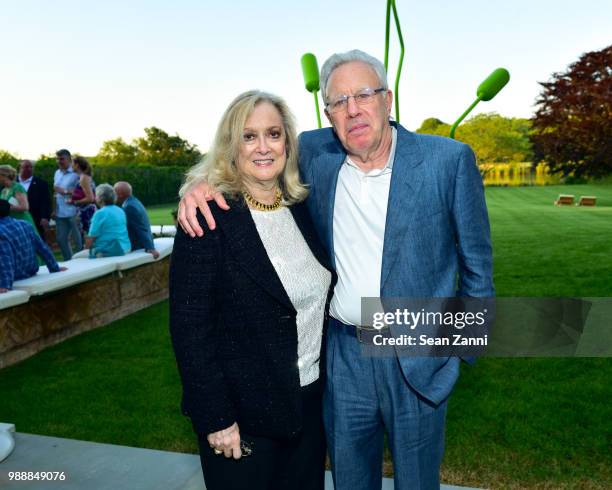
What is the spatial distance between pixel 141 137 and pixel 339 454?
79.3 metres

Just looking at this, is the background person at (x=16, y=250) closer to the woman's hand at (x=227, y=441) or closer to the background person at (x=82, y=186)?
the background person at (x=82, y=186)

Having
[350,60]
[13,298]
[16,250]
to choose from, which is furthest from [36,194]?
[350,60]

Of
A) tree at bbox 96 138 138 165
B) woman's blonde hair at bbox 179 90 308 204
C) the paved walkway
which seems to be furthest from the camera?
tree at bbox 96 138 138 165

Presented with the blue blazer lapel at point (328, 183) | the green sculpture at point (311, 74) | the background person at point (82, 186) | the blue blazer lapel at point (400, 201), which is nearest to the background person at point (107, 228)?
the background person at point (82, 186)

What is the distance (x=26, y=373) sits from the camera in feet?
18.0

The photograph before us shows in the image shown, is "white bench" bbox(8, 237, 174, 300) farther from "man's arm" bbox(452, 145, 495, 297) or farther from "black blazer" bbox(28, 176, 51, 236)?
"man's arm" bbox(452, 145, 495, 297)

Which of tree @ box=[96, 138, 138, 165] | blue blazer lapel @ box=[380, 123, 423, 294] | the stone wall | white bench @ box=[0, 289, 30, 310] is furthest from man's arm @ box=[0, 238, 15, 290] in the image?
tree @ box=[96, 138, 138, 165]

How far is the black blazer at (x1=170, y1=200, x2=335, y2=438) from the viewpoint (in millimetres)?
1882

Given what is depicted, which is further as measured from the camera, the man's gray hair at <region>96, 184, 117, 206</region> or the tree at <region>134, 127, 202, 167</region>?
the tree at <region>134, 127, 202, 167</region>

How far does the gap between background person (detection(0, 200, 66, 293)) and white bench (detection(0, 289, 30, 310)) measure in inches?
5.2

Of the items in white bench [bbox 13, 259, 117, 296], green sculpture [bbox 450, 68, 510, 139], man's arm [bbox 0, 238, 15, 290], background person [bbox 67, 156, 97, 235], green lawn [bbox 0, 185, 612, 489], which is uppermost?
green sculpture [bbox 450, 68, 510, 139]

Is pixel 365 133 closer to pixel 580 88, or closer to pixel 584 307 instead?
pixel 584 307

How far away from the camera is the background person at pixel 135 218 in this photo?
316 inches

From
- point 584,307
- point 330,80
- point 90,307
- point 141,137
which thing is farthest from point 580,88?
point 141,137
